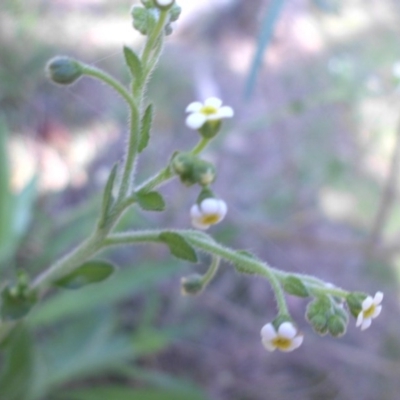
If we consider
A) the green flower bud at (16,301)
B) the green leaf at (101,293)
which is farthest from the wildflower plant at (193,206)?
the green leaf at (101,293)

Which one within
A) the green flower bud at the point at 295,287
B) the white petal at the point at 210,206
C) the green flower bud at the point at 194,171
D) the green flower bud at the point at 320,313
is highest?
the green flower bud at the point at 194,171

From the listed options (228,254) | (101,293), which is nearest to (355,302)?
(228,254)

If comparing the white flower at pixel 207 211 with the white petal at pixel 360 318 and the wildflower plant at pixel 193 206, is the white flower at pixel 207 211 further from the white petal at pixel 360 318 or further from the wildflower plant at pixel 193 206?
the white petal at pixel 360 318

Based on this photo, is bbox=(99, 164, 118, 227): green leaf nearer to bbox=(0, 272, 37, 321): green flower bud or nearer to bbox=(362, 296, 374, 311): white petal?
bbox=(0, 272, 37, 321): green flower bud

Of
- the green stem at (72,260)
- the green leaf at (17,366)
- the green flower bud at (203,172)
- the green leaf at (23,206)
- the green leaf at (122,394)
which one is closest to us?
the green flower bud at (203,172)

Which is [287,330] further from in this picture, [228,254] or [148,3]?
[148,3]
